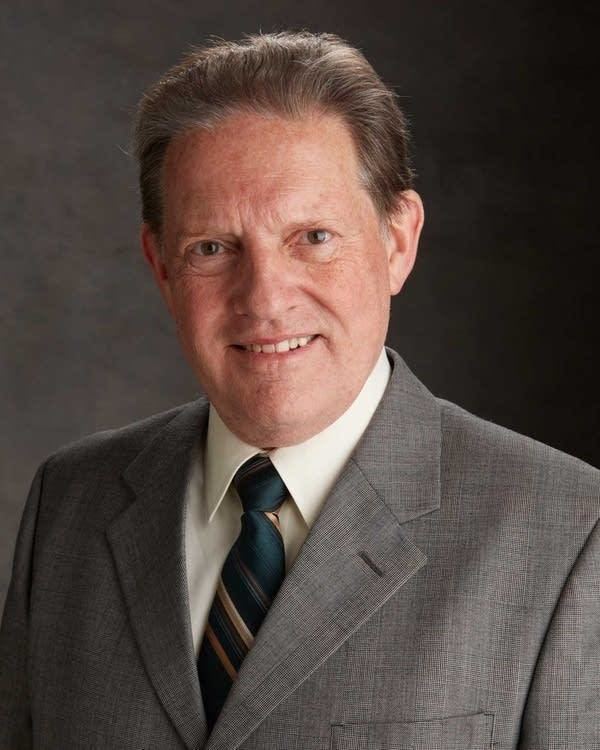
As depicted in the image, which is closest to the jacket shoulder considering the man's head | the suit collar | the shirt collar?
the shirt collar

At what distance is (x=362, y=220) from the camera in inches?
87.2

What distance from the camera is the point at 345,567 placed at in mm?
2160

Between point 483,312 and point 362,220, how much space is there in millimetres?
2095

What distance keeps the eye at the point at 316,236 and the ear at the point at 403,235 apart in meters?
0.18

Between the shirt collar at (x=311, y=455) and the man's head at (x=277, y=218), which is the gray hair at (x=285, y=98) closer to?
Result: the man's head at (x=277, y=218)

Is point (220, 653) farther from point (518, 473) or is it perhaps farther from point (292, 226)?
point (292, 226)

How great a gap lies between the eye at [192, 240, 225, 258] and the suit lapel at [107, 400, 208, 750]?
423mm

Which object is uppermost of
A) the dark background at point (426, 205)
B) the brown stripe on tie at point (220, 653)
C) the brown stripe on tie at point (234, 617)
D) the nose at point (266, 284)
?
the nose at point (266, 284)

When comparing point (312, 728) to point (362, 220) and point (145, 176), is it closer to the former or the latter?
point (362, 220)

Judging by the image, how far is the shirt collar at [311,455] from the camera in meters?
2.25

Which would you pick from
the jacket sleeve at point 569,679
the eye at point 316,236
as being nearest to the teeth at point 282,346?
the eye at point 316,236

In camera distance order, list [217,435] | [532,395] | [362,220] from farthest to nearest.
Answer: [532,395] → [217,435] → [362,220]

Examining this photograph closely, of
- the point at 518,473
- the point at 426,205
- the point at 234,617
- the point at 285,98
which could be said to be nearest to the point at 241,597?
the point at 234,617

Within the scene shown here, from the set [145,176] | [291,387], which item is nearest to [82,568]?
[291,387]
